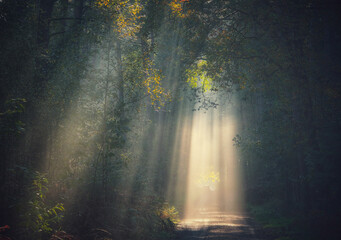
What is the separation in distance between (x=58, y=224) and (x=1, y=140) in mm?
2464

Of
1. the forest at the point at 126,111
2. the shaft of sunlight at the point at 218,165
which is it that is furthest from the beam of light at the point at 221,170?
the forest at the point at 126,111

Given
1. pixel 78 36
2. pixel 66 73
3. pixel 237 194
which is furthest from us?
pixel 237 194

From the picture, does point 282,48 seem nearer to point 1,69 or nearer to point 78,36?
point 78,36

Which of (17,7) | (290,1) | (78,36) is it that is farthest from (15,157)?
(290,1)

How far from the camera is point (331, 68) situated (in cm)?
1424

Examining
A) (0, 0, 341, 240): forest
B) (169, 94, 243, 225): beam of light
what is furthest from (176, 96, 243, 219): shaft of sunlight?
(0, 0, 341, 240): forest

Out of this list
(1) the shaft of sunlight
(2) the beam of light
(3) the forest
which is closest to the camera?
(3) the forest

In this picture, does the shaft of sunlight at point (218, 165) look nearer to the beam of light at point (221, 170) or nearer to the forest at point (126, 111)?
the beam of light at point (221, 170)

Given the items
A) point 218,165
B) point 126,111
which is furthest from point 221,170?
point 126,111

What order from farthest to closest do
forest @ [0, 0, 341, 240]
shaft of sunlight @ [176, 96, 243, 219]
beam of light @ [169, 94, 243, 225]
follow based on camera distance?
shaft of sunlight @ [176, 96, 243, 219] → beam of light @ [169, 94, 243, 225] → forest @ [0, 0, 341, 240]

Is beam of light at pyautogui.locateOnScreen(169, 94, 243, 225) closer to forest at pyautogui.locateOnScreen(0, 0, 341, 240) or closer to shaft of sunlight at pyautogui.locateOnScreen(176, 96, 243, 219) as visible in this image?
shaft of sunlight at pyautogui.locateOnScreen(176, 96, 243, 219)

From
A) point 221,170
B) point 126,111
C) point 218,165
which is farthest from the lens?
point 218,165

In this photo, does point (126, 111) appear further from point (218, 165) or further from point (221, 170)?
point (218, 165)

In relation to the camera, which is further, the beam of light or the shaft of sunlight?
the shaft of sunlight
